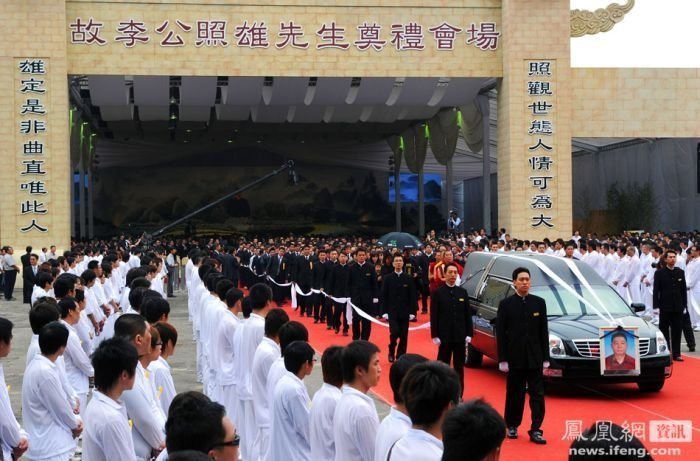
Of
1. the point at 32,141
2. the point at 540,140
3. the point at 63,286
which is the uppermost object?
the point at 32,141

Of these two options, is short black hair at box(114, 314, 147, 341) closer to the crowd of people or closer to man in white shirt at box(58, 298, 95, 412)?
the crowd of people

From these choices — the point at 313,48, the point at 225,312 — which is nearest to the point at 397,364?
the point at 225,312

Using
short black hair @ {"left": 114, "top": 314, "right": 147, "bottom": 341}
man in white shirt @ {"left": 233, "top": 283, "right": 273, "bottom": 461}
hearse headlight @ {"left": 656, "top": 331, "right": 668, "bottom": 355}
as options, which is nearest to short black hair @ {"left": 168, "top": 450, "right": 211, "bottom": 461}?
short black hair @ {"left": 114, "top": 314, "right": 147, "bottom": 341}

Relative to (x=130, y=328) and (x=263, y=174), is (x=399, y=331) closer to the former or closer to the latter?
(x=130, y=328)

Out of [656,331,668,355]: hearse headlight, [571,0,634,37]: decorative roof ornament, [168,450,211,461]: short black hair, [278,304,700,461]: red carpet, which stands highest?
[571,0,634,37]: decorative roof ornament

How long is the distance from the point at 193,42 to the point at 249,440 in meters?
24.6

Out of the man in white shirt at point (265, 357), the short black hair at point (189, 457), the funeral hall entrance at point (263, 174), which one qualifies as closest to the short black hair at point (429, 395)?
the short black hair at point (189, 457)

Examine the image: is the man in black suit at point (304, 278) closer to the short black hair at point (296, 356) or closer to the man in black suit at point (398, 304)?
the man in black suit at point (398, 304)

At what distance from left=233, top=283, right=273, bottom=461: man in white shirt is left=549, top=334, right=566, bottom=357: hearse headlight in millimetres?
4369

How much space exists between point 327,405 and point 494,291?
29.2 ft

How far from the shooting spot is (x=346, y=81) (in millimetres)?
34125

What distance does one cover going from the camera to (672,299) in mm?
15539

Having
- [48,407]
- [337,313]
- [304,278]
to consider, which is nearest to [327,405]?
[48,407]

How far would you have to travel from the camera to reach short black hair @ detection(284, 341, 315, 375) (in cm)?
612
